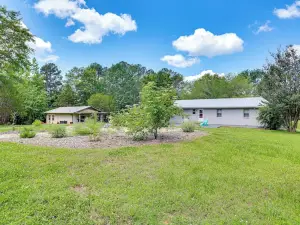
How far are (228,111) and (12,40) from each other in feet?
68.2

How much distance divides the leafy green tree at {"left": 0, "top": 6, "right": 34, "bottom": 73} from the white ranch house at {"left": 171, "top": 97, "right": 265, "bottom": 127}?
14574mm

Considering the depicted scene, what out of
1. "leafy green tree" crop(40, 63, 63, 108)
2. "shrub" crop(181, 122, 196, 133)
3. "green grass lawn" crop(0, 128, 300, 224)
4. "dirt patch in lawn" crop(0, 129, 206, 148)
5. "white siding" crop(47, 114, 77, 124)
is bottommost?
"green grass lawn" crop(0, 128, 300, 224)

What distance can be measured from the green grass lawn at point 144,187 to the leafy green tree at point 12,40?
44.1 feet

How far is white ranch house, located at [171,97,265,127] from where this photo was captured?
19.3 m

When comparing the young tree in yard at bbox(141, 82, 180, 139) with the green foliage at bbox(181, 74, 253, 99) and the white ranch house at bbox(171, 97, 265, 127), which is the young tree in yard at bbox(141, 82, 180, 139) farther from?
the green foliage at bbox(181, 74, 253, 99)

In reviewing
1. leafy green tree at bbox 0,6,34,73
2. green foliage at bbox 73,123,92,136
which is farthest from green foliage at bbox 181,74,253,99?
green foliage at bbox 73,123,92,136

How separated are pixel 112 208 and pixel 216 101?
21478 mm

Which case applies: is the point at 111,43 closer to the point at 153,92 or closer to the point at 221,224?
the point at 153,92

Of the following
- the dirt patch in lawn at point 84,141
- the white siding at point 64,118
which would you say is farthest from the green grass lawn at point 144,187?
the white siding at point 64,118

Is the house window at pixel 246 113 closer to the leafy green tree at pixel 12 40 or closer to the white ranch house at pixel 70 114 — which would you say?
the leafy green tree at pixel 12 40

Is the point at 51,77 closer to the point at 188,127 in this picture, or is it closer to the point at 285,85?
the point at 188,127

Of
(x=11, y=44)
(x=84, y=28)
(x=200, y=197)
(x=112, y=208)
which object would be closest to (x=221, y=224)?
(x=200, y=197)

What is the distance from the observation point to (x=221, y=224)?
3080 mm

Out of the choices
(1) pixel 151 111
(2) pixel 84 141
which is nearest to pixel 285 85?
(1) pixel 151 111
